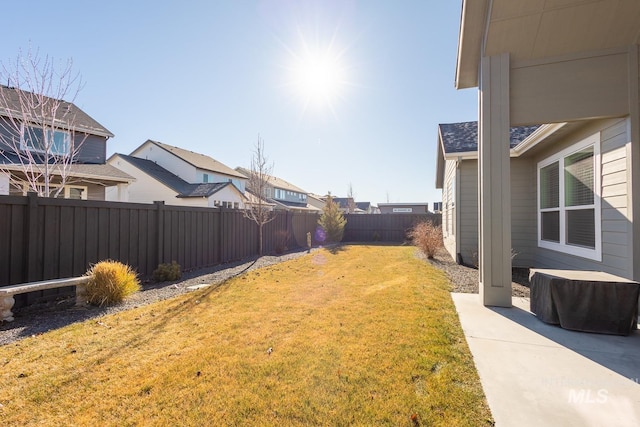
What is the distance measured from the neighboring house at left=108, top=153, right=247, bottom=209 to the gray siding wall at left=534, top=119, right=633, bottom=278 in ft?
56.3

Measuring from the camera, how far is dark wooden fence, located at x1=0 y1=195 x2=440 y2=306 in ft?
15.0

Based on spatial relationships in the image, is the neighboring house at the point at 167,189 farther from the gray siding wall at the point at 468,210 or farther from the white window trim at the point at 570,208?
the white window trim at the point at 570,208

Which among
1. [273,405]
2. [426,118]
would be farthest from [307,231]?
[273,405]

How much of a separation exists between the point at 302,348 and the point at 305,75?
8.87 metres

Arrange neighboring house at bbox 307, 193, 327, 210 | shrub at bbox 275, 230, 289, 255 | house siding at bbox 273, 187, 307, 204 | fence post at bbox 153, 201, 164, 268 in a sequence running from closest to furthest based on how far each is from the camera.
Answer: fence post at bbox 153, 201, 164, 268, shrub at bbox 275, 230, 289, 255, house siding at bbox 273, 187, 307, 204, neighboring house at bbox 307, 193, 327, 210

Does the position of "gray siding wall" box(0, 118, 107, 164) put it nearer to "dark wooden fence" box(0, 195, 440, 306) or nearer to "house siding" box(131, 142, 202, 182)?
"house siding" box(131, 142, 202, 182)

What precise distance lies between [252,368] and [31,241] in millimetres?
4871

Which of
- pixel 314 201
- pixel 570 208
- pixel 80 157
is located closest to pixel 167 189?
pixel 80 157

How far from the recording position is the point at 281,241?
514 inches

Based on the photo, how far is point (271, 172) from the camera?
1316cm

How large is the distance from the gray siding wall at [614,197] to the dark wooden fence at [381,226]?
506 inches

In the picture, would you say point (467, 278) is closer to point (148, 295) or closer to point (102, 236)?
point (148, 295)

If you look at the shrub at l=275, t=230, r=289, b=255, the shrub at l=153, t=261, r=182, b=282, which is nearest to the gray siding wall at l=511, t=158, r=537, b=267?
the shrub at l=275, t=230, r=289, b=255

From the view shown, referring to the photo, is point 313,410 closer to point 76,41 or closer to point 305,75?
point 305,75
